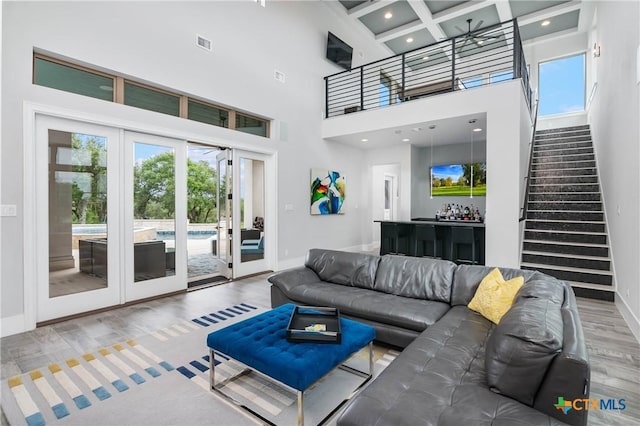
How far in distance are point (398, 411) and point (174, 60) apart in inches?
198

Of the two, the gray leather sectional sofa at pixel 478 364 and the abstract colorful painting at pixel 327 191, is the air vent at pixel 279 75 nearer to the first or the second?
the abstract colorful painting at pixel 327 191

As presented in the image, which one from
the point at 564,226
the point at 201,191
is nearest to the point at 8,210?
the point at 564,226

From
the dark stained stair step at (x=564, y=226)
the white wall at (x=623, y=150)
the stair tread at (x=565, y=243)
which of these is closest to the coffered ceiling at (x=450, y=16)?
the white wall at (x=623, y=150)

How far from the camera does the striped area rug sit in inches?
77.2

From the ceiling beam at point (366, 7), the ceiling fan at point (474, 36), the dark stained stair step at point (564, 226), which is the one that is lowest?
the dark stained stair step at point (564, 226)

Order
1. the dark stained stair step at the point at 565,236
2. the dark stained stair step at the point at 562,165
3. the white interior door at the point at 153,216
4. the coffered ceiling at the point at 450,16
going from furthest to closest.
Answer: the coffered ceiling at the point at 450,16 < the dark stained stair step at the point at 562,165 < the dark stained stair step at the point at 565,236 < the white interior door at the point at 153,216

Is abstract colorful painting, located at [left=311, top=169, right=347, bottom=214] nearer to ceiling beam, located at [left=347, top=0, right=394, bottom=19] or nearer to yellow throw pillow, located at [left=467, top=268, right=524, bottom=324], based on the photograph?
ceiling beam, located at [left=347, top=0, right=394, bottom=19]

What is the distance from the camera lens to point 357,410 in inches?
53.8

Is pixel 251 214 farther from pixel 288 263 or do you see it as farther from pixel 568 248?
pixel 568 248

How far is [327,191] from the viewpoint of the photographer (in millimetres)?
7340

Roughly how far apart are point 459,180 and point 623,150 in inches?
173

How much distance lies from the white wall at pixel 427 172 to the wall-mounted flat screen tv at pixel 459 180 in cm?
15

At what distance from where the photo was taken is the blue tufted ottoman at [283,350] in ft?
5.75

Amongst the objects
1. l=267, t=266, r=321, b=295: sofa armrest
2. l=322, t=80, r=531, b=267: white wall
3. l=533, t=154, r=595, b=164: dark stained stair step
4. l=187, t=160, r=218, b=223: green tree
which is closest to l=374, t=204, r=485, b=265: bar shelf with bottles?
l=322, t=80, r=531, b=267: white wall
